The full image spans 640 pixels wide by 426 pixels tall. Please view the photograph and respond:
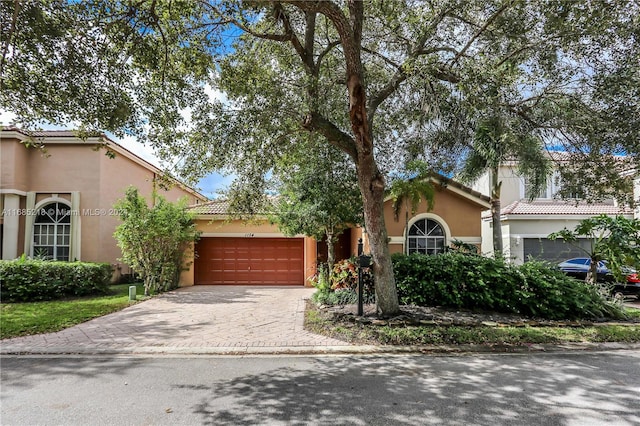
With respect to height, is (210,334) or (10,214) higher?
(10,214)

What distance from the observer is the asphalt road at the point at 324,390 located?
156 inches

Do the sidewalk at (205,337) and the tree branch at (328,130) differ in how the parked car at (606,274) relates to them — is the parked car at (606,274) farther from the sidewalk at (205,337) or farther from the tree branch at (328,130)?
the tree branch at (328,130)

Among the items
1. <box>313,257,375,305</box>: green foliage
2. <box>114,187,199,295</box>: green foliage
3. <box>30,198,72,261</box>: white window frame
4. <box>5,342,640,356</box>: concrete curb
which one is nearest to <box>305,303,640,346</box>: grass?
<box>5,342,640,356</box>: concrete curb

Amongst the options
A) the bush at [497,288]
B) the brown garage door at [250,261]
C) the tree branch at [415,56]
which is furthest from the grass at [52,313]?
the tree branch at [415,56]

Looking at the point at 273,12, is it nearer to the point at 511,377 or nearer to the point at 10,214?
the point at 511,377

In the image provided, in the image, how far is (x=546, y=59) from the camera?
25.5 ft

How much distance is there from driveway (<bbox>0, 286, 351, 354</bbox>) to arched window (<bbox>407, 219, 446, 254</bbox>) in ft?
16.4

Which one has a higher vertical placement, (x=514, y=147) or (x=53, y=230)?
(x=514, y=147)

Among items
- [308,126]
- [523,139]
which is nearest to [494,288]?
[523,139]

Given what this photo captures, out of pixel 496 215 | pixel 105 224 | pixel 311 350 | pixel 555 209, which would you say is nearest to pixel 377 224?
pixel 311 350

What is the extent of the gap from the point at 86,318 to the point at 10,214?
9.27 m

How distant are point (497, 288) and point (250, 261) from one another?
10254mm

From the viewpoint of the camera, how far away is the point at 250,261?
15.7 meters

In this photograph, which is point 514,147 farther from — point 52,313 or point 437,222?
point 52,313
